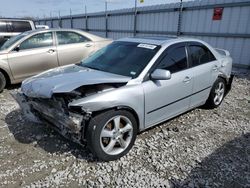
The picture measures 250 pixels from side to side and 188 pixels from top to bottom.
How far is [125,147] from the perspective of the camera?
10.1ft

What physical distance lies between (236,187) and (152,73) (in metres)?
1.75

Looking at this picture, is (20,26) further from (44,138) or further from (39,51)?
(44,138)

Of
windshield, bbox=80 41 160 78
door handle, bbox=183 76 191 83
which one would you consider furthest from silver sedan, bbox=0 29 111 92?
door handle, bbox=183 76 191 83

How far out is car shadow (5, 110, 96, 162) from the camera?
10.5 ft

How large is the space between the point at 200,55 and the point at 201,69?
30cm

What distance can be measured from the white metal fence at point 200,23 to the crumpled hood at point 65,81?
6.98 metres

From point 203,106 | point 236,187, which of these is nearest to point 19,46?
point 203,106

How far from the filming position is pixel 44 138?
3539 millimetres

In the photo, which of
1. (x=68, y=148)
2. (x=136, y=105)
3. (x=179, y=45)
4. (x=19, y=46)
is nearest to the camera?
(x=136, y=105)

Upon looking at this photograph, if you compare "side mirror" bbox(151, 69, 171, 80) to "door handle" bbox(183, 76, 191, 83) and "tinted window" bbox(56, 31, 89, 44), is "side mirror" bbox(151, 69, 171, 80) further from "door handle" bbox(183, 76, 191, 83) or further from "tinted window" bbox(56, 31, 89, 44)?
"tinted window" bbox(56, 31, 89, 44)

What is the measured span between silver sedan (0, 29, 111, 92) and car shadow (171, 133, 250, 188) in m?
4.72

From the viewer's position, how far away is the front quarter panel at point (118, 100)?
264 centimetres

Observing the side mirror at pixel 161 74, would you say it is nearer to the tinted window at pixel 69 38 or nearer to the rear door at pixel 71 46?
the rear door at pixel 71 46

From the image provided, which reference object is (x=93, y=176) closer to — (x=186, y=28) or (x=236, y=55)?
(x=236, y=55)
